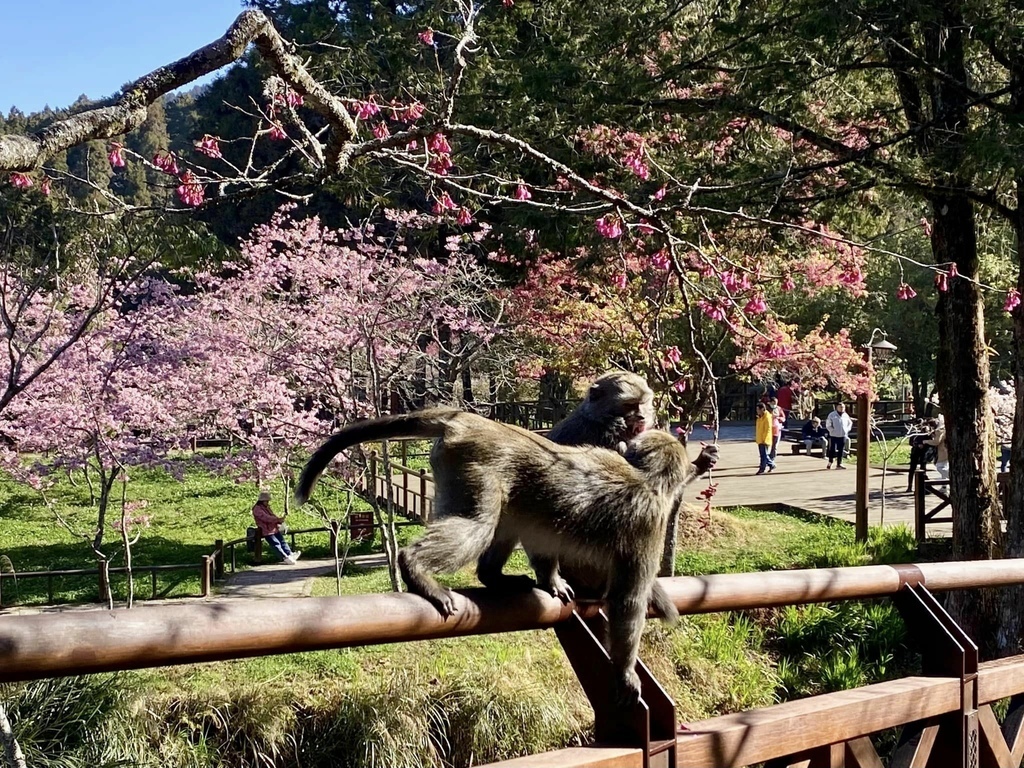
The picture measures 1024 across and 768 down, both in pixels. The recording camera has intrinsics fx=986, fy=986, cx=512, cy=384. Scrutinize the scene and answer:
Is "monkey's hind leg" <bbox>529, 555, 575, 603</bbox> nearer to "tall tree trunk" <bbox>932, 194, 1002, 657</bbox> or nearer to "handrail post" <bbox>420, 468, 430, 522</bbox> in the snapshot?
"tall tree trunk" <bbox>932, 194, 1002, 657</bbox>

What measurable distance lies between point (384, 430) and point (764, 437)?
16.2 metres

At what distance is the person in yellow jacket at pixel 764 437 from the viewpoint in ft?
57.7

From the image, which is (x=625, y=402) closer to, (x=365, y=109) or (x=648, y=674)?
(x=648, y=674)

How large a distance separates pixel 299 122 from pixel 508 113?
4466mm

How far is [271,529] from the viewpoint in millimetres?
12906

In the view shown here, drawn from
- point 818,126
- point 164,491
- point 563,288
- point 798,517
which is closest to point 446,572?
point 818,126

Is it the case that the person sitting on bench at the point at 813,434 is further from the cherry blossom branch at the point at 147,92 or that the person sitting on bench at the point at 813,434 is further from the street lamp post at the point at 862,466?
the cherry blossom branch at the point at 147,92

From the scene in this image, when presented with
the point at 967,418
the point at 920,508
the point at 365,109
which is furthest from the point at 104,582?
the point at 920,508

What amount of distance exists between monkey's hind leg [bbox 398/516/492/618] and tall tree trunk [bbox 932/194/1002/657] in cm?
766

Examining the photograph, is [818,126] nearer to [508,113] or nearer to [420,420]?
[508,113]

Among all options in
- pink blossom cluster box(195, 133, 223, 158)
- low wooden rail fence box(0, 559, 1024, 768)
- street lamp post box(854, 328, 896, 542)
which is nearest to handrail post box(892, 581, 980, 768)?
low wooden rail fence box(0, 559, 1024, 768)

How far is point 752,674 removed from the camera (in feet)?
26.9

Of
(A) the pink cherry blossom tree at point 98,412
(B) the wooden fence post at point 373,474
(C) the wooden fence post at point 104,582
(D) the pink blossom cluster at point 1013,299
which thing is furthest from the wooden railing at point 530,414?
(D) the pink blossom cluster at point 1013,299

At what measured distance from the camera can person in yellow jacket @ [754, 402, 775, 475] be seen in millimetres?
17572
